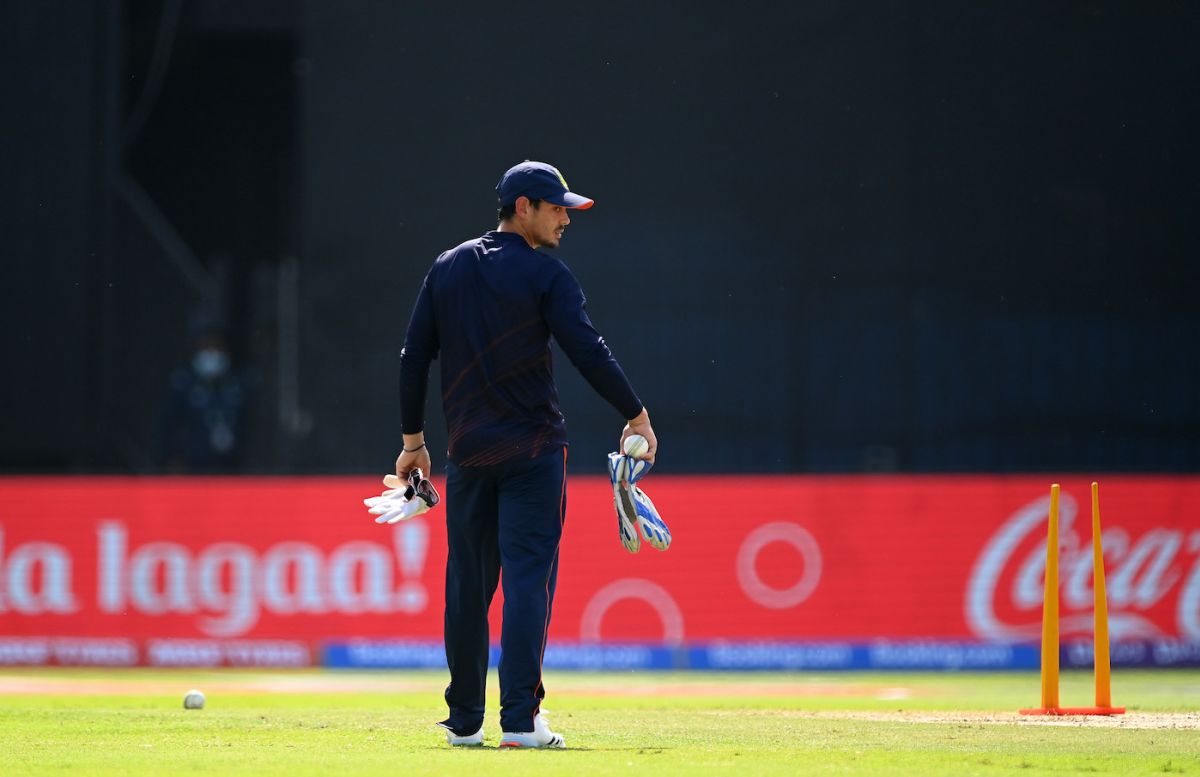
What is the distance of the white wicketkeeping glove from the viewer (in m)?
6.55

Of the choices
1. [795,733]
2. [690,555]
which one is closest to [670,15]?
[690,555]

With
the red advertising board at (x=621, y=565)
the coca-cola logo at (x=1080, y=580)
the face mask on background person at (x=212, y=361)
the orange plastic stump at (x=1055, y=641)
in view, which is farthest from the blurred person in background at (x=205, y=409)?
the orange plastic stump at (x=1055, y=641)

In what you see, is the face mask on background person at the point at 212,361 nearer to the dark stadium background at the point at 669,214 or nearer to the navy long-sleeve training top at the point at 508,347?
the dark stadium background at the point at 669,214

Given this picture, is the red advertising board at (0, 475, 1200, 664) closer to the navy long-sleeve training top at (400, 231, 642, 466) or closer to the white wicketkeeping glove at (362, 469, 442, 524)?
the white wicketkeeping glove at (362, 469, 442, 524)

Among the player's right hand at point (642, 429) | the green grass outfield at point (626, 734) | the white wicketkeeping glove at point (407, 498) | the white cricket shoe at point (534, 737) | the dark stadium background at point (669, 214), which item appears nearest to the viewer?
the green grass outfield at point (626, 734)

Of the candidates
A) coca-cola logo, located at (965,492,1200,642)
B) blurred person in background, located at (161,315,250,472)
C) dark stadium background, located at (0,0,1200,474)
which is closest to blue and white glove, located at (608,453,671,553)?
coca-cola logo, located at (965,492,1200,642)

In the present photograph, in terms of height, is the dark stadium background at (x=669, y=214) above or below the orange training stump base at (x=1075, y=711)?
above

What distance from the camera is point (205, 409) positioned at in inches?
598

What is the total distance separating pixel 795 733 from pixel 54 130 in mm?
9979

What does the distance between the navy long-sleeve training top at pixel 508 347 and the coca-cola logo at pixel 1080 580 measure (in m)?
8.28

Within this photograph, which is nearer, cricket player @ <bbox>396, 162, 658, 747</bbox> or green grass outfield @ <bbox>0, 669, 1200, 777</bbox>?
green grass outfield @ <bbox>0, 669, 1200, 777</bbox>

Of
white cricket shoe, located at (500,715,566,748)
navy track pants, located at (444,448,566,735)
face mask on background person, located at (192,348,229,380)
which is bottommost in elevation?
white cricket shoe, located at (500,715,566,748)

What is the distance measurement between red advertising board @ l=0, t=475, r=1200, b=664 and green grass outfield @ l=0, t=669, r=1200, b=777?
2462mm

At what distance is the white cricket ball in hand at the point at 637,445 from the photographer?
626 centimetres
